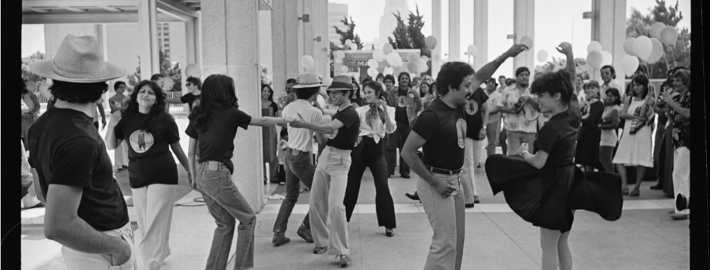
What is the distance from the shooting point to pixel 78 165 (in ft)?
7.14

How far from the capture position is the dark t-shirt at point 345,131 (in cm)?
585

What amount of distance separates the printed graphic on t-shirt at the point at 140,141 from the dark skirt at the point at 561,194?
3.07m

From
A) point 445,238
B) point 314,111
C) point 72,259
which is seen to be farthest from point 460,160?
point 72,259

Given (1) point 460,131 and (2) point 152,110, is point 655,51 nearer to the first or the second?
(1) point 460,131

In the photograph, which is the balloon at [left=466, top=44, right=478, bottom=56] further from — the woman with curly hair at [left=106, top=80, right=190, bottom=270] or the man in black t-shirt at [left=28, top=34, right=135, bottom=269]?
the man in black t-shirt at [left=28, top=34, right=135, bottom=269]

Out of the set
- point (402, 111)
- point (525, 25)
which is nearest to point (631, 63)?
point (402, 111)

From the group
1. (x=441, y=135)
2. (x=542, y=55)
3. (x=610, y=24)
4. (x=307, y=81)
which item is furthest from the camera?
(x=542, y=55)

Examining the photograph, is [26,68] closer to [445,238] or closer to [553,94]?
[445,238]

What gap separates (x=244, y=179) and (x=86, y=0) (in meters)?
3.45

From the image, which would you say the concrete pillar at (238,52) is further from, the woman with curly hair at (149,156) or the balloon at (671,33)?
the balloon at (671,33)

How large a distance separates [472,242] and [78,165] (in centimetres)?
528

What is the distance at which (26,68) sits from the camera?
2174 mm

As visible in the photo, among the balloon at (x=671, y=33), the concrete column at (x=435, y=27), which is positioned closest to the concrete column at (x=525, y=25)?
the concrete column at (x=435, y=27)

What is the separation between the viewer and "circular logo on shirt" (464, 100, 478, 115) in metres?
7.86
